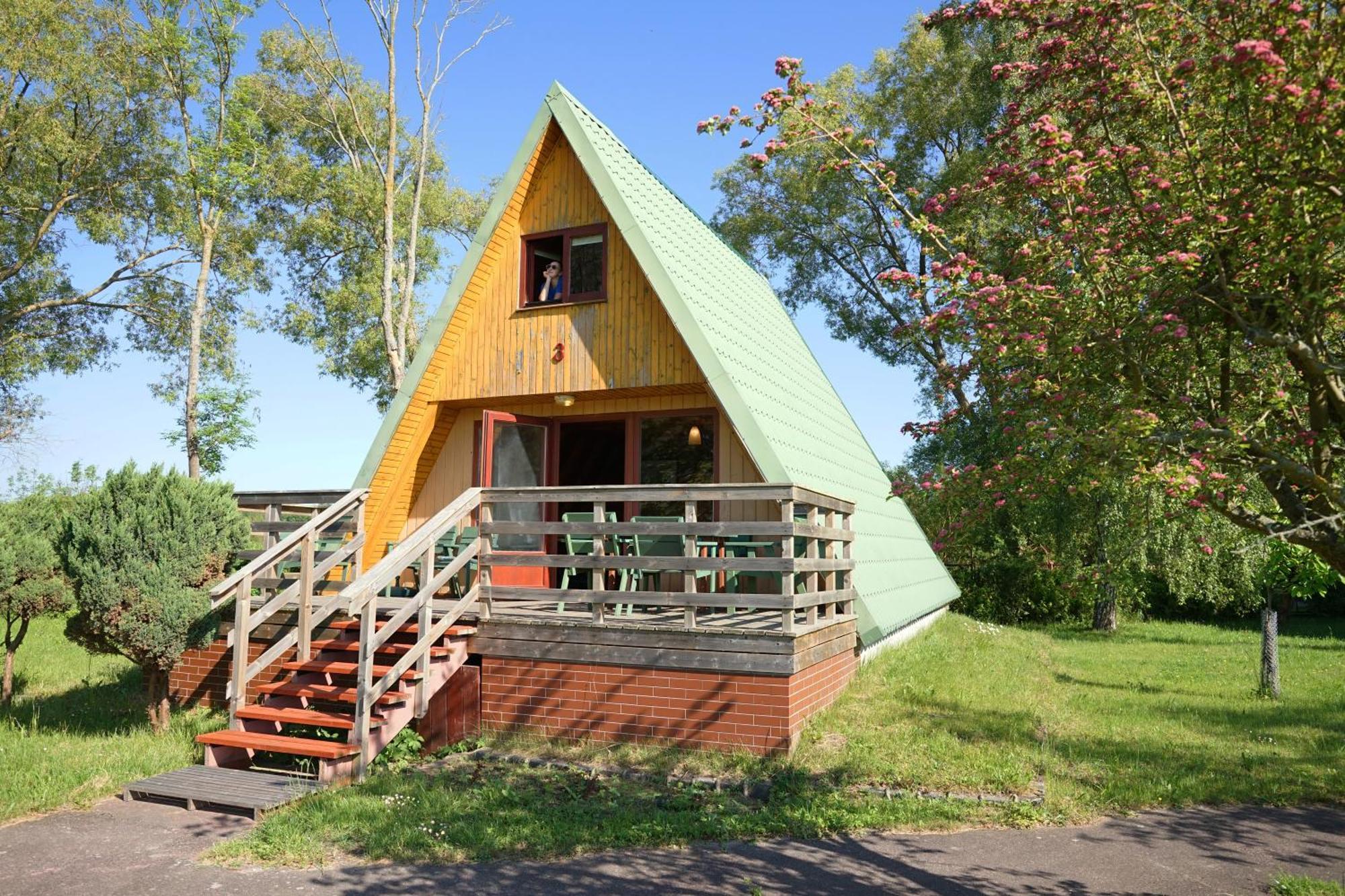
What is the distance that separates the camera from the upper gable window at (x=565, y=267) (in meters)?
11.7

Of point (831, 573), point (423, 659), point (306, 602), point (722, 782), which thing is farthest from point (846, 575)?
point (306, 602)

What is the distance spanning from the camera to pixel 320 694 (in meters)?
8.64

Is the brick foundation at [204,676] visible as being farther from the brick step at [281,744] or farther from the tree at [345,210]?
the tree at [345,210]

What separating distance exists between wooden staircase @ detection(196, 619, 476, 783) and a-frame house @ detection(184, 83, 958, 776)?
40mm

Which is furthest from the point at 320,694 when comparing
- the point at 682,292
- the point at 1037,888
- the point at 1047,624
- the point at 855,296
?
the point at 855,296

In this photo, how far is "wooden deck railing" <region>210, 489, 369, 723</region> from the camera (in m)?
8.88

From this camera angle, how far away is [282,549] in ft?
31.3

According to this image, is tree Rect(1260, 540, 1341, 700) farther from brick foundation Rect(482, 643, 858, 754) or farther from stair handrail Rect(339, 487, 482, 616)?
stair handrail Rect(339, 487, 482, 616)

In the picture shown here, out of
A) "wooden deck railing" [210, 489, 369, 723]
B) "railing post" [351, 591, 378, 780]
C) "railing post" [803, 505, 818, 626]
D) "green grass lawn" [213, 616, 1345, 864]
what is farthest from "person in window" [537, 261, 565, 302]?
"green grass lawn" [213, 616, 1345, 864]

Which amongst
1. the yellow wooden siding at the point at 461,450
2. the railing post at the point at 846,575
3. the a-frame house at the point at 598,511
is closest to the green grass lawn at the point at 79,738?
the a-frame house at the point at 598,511

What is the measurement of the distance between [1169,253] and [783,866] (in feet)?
15.3

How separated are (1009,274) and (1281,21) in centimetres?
456

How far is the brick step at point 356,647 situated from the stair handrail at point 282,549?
37.2 inches

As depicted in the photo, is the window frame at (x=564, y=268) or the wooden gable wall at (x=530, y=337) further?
the window frame at (x=564, y=268)
